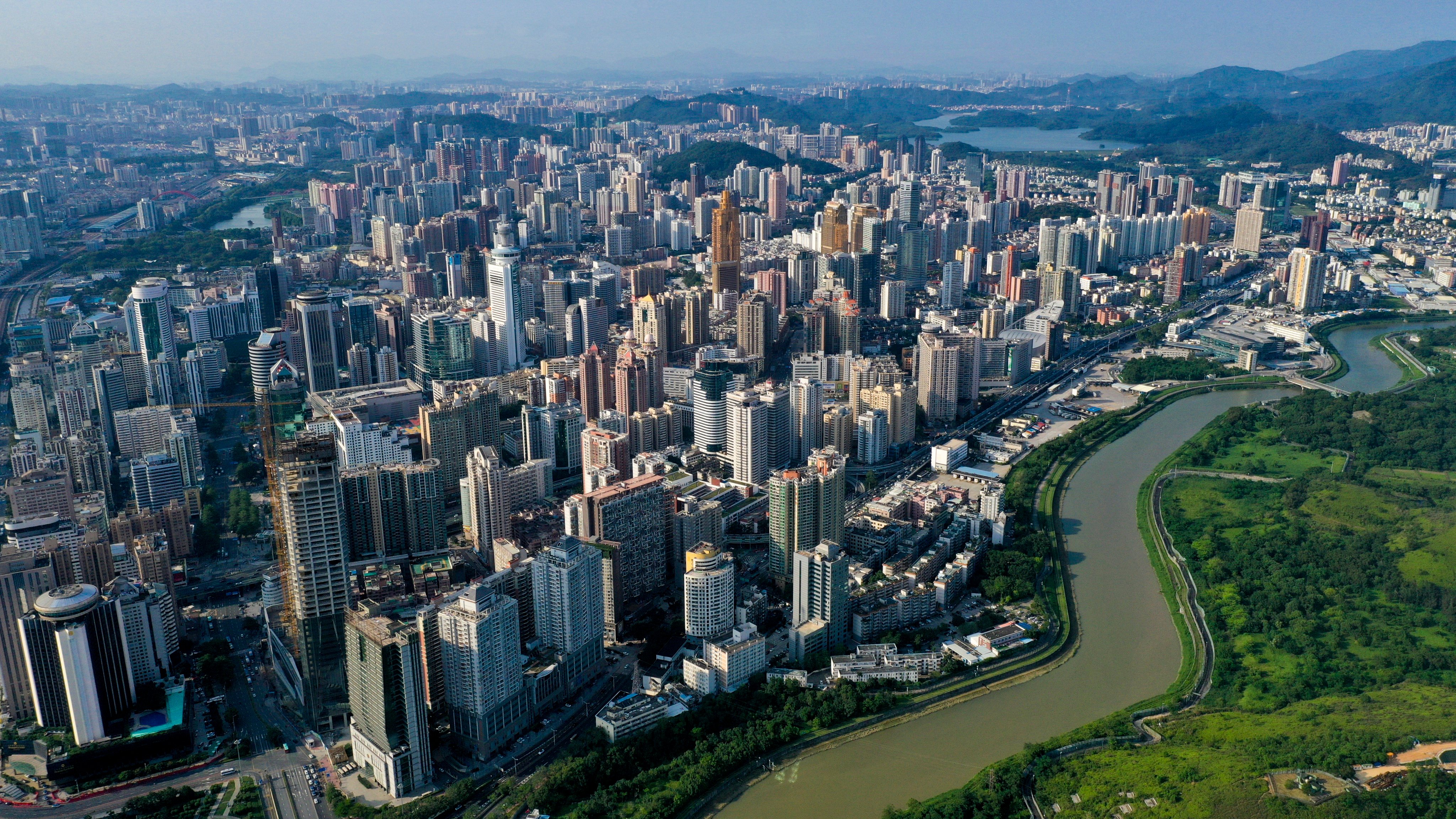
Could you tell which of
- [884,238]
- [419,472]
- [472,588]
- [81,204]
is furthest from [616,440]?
[81,204]

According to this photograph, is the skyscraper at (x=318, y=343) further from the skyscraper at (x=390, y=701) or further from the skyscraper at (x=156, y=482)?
the skyscraper at (x=390, y=701)

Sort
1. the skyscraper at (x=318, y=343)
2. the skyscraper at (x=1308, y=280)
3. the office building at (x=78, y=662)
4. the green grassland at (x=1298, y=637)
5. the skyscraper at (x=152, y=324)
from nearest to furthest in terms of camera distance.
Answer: the green grassland at (x=1298, y=637) → the office building at (x=78, y=662) → the skyscraper at (x=318, y=343) → the skyscraper at (x=152, y=324) → the skyscraper at (x=1308, y=280)

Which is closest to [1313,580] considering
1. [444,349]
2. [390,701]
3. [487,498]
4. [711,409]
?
[711,409]

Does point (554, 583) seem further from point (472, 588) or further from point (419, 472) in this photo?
point (419, 472)

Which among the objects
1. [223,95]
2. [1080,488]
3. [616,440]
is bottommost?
[1080,488]

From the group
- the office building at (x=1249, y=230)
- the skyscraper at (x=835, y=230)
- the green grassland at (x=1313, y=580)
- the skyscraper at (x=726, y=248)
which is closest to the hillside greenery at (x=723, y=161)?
the skyscraper at (x=835, y=230)

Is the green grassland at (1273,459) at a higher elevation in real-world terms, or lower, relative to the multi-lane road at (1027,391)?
lower
